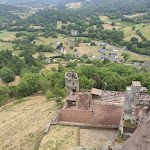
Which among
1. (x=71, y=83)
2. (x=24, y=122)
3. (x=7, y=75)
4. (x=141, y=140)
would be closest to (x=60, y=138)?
(x=24, y=122)

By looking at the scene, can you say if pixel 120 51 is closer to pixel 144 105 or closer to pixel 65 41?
pixel 65 41

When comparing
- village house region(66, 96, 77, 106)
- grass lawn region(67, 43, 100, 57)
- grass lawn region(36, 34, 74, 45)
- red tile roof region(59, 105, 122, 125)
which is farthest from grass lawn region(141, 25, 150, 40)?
red tile roof region(59, 105, 122, 125)

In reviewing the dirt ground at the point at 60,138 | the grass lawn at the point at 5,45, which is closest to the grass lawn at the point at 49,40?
the grass lawn at the point at 5,45

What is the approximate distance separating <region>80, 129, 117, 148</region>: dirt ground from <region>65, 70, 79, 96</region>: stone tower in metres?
13.2

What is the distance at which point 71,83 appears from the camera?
120ft

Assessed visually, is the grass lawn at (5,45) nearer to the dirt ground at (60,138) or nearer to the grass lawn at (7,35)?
the grass lawn at (7,35)

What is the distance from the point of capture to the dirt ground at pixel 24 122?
80.6 feet

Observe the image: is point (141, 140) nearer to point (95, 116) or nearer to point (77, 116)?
point (95, 116)

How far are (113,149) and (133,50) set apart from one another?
108 meters

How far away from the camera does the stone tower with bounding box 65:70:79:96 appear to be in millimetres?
36078

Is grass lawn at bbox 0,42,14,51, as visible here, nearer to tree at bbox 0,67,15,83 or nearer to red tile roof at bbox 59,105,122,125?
tree at bbox 0,67,15,83

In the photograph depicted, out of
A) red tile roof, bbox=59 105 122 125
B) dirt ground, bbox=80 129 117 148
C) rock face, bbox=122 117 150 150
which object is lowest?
dirt ground, bbox=80 129 117 148

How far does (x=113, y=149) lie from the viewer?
15.7m

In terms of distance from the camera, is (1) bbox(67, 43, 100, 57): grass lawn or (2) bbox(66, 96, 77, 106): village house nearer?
(2) bbox(66, 96, 77, 106): village house
